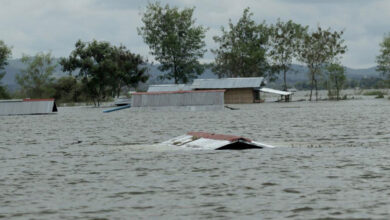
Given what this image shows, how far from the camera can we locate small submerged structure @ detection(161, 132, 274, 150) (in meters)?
22.1

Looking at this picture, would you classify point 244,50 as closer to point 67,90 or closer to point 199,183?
point 67,90

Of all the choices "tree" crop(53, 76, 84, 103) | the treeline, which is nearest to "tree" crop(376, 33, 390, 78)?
the treeline

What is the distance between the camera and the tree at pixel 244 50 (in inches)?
5044

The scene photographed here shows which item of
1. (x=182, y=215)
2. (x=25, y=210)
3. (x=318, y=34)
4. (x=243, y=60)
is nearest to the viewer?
(x=182, y=215)

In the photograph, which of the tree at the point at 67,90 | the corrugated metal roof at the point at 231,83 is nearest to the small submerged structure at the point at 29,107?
the corrugated metal roof at the point at 231,83

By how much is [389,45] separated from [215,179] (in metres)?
110

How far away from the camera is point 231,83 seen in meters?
109

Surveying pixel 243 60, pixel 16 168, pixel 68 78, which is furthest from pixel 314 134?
pixel 68 78

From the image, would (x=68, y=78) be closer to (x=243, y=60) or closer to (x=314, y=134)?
(x=243, y=60)

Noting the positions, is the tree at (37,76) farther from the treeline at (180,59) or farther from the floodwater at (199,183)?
the floodwater at (199,183)

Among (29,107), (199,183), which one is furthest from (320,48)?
(199,183)

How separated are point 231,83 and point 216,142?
282 ft

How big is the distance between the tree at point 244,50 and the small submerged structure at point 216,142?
102 m

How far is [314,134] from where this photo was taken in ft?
97.7
